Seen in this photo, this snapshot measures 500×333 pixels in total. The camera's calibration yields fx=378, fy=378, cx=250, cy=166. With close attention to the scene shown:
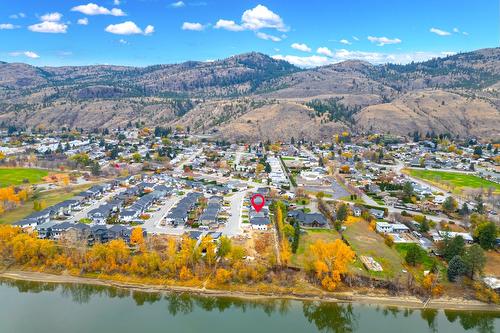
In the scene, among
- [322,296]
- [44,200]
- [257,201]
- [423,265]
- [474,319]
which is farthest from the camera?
[257,201]

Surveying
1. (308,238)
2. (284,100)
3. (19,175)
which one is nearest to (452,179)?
(308,238)

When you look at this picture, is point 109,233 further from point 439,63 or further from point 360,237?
point 439,63

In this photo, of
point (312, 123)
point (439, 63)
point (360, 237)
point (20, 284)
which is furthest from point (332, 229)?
point (439, 63)

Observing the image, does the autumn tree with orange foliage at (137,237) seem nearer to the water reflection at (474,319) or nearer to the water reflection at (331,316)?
the water reflection at (331,316)

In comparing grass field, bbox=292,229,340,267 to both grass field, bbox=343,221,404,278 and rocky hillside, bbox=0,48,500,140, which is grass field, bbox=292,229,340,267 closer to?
grass field, bbox=343,221,404,278

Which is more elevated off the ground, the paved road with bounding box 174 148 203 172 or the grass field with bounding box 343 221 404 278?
the paved road with bounding box 174 148 203 172

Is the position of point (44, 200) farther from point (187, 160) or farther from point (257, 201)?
point (187, 160)

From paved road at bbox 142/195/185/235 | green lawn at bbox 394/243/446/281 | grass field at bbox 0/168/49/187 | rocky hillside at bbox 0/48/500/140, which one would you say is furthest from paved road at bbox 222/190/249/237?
rocky hillside at bbox 0/48/500/140

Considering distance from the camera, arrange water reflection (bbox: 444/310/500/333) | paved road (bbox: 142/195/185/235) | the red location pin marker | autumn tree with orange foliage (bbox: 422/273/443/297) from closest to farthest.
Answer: water reflection (bbox: 444/310/500/333) < autumn tree with orange foliage (bbox: 422/273/443/297) < paved road (bbox: 142/195/185/235) < the red location pin marker
